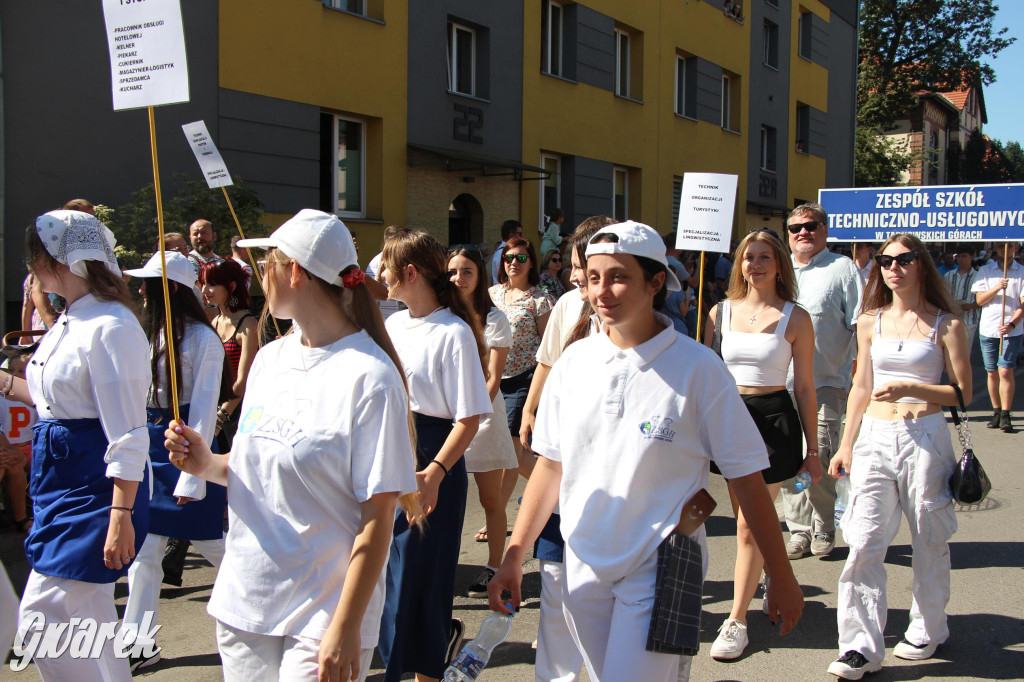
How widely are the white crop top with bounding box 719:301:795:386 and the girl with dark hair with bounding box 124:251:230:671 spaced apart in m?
2.54

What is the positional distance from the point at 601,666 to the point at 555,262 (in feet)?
23.2

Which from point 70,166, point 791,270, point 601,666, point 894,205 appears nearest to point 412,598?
point 601,666

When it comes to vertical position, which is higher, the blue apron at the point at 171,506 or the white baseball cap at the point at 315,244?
the white baseball cap at the point at 315,244

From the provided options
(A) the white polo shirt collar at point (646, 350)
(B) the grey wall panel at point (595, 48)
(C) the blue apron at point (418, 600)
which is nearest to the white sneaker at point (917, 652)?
(C) the blue apron at point (418, 600)

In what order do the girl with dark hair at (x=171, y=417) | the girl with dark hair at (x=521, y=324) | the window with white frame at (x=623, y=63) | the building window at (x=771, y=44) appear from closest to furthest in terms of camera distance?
the girl with dark hair at (x=171, y=417), the girl with dark hair at (x=521, y=324), the window with white frame at (x=623, y=63), the building window at (x=771, y=44)

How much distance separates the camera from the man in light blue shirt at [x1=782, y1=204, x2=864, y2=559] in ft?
19.5

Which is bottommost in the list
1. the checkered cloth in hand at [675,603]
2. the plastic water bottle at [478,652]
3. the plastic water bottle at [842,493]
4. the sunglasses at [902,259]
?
the plastic water bottle at [478,652]

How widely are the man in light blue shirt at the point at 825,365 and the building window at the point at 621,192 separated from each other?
579 inches

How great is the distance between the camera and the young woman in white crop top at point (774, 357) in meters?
4.63

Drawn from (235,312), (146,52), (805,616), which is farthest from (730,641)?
(235,312)

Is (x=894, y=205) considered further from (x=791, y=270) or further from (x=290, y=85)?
(x=290, y=85)

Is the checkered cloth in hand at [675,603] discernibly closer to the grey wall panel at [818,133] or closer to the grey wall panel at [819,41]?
the grey wall panel at [818,133]

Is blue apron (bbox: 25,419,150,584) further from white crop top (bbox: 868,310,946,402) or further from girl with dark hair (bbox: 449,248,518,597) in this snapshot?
white crop top (bbox: 868,310,946,402)

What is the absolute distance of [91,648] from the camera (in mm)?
3023
